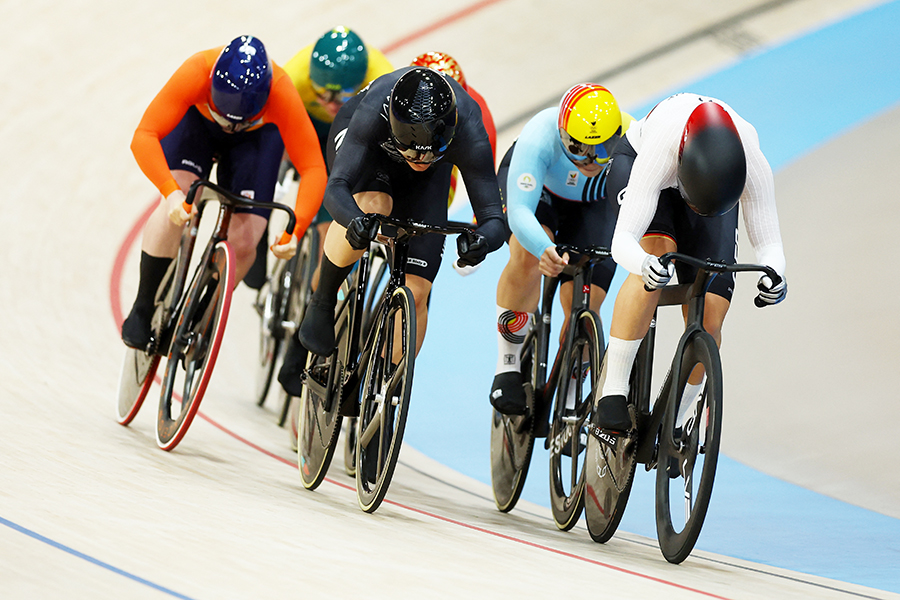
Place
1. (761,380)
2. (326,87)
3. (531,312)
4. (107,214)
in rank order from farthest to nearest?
(107,214)
(761,380)
(326,87)
(531,312)

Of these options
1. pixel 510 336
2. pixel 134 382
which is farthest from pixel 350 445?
pixel 134 382

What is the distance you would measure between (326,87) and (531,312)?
4.55 ft

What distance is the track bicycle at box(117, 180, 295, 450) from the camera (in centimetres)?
345

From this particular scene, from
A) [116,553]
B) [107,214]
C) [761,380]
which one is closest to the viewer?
[116,553]

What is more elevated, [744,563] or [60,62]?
[60,62]

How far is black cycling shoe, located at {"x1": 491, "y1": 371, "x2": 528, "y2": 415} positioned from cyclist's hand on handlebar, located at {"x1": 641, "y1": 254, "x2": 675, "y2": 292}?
3.52 ft

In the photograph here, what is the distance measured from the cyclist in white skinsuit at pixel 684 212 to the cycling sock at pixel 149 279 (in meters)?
1.73

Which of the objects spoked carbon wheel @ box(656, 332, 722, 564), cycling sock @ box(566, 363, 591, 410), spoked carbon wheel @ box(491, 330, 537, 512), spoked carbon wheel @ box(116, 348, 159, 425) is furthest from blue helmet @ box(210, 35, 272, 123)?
spoked carbon wheel @ box(656, 332, 722, 564)

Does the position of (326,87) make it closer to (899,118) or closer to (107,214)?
(107,214)

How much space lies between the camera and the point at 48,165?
658cm

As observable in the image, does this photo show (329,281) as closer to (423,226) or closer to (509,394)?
(423,226)

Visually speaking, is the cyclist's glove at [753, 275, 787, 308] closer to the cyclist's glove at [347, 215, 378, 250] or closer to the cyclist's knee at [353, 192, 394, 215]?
the cyclist's glove at [347, 215, 378, 250]

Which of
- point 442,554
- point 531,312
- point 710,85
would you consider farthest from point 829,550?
point 710,85

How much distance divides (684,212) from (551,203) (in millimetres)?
749
